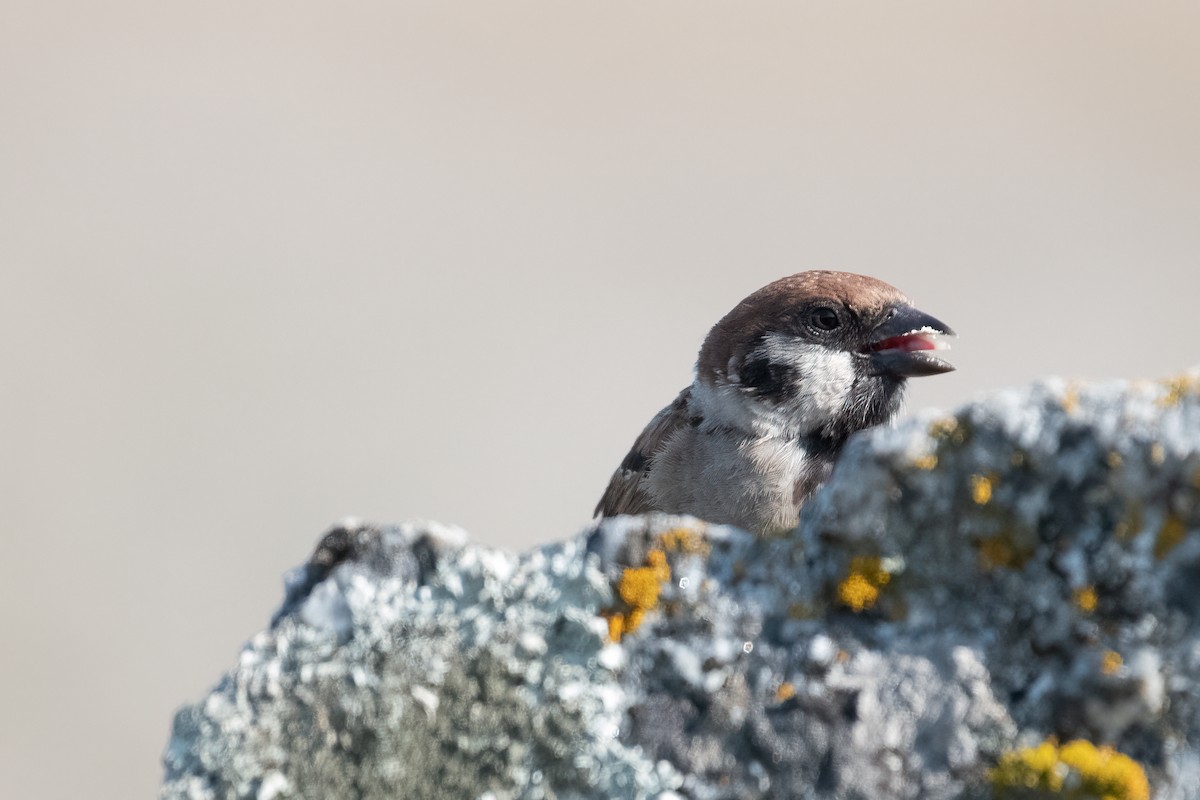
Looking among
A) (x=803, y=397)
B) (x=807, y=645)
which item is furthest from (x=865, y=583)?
(x=803, y=397)

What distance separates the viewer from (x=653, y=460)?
4.67 m

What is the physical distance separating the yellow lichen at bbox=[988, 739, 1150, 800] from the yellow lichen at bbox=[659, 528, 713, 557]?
54cm

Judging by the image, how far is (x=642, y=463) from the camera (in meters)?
4.84

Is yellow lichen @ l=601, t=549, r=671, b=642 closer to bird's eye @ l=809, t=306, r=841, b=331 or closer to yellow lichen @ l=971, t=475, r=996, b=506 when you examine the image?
yellow lichen @ l=971, t=475, r=996, b=506

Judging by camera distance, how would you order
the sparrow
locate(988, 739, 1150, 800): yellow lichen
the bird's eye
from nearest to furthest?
locate(988, 739, 1150, 800): yellow lichen < the sparrow < the bird's eye

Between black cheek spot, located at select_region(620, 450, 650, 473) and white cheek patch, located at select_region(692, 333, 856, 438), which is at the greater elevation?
white cheek patch, located at select_region(692, 333, 856, 438)

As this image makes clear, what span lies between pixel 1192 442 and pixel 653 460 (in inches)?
121

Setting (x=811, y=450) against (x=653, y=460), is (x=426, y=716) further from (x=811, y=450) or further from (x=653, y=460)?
(x=653, y=460)

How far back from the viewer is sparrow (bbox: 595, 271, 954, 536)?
4.17 meters

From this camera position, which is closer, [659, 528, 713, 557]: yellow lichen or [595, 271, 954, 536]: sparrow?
[659, 528, 713, 557]: yellow lichen

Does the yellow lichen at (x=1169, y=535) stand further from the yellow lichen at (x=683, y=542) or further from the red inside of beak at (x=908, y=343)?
the red inside of beak at (x=908, y=343)

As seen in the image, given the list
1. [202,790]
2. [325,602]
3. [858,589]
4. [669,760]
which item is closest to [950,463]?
[858,589]

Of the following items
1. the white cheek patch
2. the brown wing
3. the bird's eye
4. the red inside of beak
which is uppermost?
the bird's eye

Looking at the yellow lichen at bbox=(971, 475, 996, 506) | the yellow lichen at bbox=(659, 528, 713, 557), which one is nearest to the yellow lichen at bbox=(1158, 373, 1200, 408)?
the yellow lichen at bbox=(971, 475, 996, 506)
